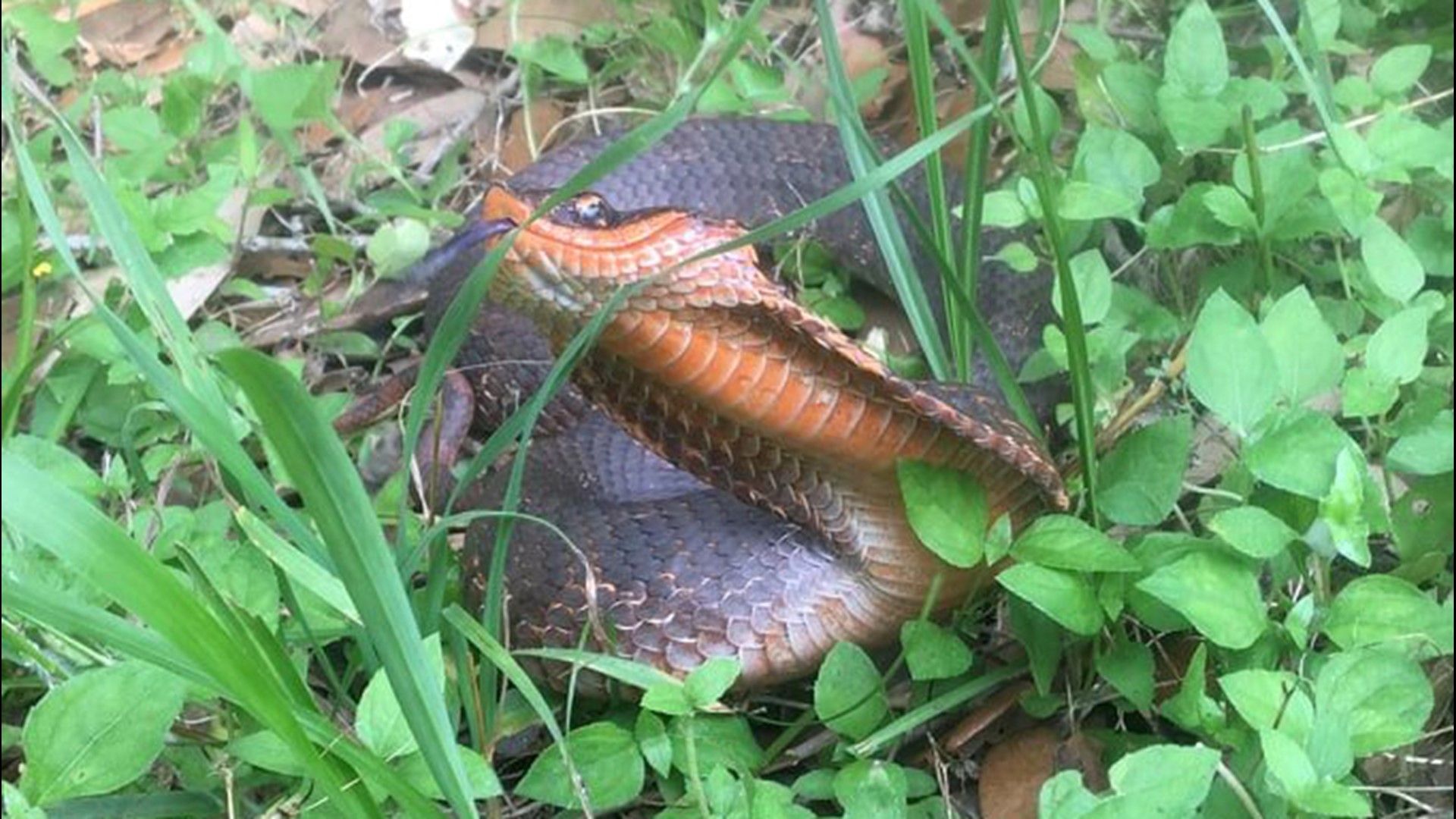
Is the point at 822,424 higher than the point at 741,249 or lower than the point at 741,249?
lower

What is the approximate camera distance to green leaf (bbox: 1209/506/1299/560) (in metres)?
1.85

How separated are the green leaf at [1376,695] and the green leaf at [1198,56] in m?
0.98

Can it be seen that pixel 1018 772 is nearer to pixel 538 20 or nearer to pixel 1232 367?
pixel 1232 367

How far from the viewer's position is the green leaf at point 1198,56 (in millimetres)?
2551

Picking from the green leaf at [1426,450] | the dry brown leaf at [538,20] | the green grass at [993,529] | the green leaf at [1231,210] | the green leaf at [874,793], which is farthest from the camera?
the dry brown leaf at [538,20]

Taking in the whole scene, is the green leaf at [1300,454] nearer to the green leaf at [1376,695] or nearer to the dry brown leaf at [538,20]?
the green leaf at [1376,695]

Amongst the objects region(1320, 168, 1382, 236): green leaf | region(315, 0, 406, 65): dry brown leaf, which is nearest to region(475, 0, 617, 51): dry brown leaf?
region(315, 0, 406, 65): dry brown leaf

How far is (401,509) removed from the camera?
204cm

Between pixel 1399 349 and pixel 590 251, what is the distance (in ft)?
2.93

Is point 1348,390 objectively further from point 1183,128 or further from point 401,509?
point 401,509

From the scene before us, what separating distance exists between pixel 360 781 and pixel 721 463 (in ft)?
1.81

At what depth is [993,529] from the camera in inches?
80.4

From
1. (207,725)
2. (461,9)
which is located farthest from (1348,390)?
(461,9)

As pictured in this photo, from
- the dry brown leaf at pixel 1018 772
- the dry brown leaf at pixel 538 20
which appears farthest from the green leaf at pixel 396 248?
the dry brown leaf at pixel 1018 772
